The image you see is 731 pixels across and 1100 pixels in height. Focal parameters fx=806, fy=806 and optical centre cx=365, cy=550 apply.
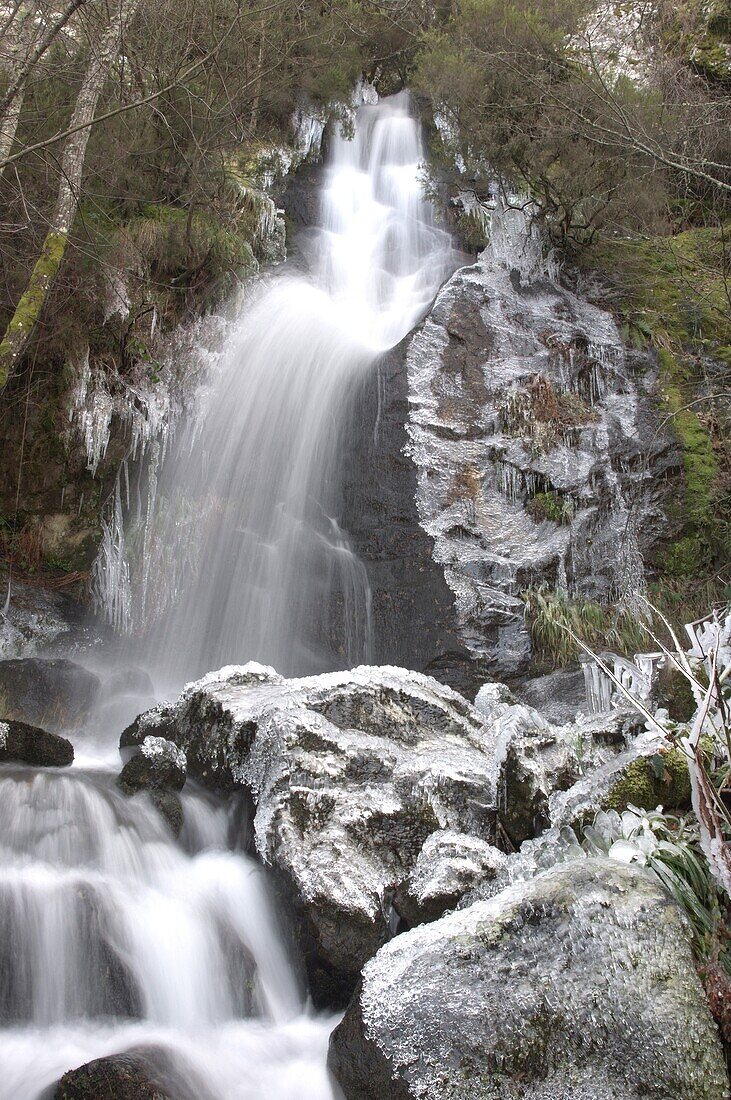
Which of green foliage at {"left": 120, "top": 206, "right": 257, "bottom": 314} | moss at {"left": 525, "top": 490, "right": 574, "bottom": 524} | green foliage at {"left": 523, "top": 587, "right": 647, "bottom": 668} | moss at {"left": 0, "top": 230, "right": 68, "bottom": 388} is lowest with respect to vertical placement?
green foliage at {"left": 523, "top": 587, "right": 647, "bottom": 668}

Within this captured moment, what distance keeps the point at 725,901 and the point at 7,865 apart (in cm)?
324

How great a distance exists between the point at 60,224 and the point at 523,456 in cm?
520

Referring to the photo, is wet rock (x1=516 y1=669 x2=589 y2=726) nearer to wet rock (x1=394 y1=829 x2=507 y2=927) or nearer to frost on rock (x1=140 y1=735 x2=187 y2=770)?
wet rock (x1=394 y1=829 x2=507 y2=927)

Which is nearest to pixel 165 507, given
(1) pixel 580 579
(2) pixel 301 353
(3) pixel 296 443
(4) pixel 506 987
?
(3) pixel 296 443

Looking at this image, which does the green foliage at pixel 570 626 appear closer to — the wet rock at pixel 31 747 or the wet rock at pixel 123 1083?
the wet rock at pixel 31 747

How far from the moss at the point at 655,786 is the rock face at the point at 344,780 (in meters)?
0.77

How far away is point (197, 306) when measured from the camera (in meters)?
9.93

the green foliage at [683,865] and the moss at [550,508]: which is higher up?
the moss at [550,508]

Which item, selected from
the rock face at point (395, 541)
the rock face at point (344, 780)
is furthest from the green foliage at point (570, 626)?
the rock face at point (344, 780)

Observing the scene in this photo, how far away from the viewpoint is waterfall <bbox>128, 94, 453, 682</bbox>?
798 cm

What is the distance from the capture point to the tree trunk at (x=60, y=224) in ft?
22.2

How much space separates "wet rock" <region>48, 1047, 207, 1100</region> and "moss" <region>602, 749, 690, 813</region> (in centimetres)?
212

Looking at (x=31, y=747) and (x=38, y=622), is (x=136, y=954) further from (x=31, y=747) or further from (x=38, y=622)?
(x=38, y=622)

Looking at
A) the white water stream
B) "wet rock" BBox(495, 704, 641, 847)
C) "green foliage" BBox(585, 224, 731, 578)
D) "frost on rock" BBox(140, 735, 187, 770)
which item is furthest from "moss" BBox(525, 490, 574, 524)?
"frost on rock" BBox(140, 735, 187, 770)
